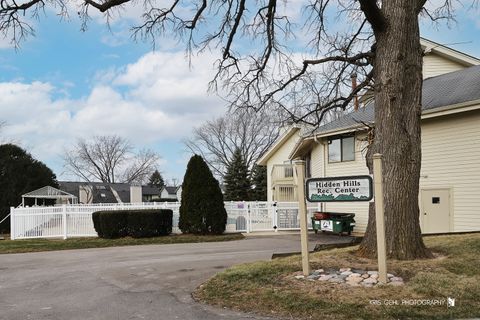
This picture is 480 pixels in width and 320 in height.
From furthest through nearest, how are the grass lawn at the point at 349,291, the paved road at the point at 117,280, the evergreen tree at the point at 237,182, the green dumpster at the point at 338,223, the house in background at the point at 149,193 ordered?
the house in background at the point at 149,193, the evergreen tree at the point at 237,182, the green dumpster at the point at 338,223, the paved road at the point at 117,280, the grass lawn at the point at 349,291

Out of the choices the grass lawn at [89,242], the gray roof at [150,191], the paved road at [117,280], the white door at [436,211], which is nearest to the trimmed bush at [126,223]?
the grass lawn at [89,242]

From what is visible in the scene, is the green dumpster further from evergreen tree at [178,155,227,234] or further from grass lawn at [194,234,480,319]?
grass lawn at [194,234,480,319]

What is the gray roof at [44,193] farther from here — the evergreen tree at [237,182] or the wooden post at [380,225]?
the wooden post at [380,225]

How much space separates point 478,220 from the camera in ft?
53.5

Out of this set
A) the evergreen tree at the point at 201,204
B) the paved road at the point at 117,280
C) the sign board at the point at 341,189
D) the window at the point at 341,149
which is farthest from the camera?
the window at the point at 341,149

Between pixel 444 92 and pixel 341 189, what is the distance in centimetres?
1284

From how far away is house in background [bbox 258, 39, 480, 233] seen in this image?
655 inches

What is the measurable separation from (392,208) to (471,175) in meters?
8.91

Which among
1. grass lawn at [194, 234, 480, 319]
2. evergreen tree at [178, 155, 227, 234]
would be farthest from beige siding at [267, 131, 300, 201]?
grass lawn at [194, 234, 480, 319]

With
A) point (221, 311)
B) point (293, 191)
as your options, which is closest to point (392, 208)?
point (221, 311)

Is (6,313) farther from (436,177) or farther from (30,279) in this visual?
(436,177)

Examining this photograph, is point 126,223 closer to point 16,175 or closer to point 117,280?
point 117,280

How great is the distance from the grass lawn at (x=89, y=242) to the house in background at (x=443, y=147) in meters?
6.01

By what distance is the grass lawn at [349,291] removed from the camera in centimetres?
634
